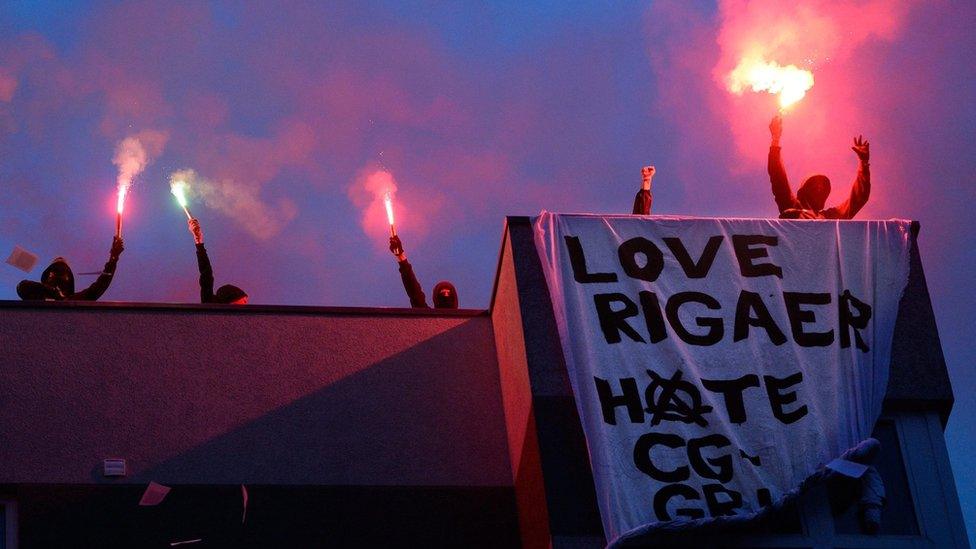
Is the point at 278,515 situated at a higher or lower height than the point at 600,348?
lower

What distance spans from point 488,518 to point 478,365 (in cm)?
142

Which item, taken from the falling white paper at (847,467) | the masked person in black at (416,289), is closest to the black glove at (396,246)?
the masked person in black at (416,289)

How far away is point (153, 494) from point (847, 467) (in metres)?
5.08

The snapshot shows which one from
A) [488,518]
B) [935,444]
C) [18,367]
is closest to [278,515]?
[488,518]

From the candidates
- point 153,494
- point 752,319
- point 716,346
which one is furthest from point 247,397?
point 752,319

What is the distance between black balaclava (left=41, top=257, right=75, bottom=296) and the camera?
13.6m

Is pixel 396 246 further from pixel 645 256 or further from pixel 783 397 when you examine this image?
pixel 783 397

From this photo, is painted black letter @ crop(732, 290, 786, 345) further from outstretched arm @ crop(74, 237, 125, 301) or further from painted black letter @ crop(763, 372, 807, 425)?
outstretched arm @ crop(74, 237, 125, 301)

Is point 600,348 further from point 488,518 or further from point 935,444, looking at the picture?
point 935,444

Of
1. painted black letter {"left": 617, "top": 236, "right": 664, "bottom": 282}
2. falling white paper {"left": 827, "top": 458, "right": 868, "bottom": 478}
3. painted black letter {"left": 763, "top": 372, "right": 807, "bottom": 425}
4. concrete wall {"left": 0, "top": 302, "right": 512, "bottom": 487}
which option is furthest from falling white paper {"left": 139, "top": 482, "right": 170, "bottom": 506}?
falling white paper {"left": 827, "top": 458, "right": 868, "bottom": 478}

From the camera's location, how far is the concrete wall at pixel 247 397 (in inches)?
469

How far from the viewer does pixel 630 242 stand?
1234cm

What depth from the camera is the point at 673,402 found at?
37.5 ft

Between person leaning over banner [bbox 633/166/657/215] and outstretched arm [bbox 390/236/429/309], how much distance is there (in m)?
2.19
